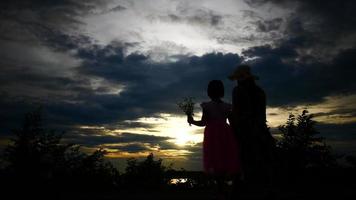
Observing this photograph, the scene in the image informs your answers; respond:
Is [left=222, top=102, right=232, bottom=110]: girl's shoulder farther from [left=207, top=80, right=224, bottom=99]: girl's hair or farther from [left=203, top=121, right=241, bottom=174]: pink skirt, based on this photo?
[left=203, top=121, right=241, bottom=174]: pink skirt

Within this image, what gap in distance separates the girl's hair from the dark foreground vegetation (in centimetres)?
327

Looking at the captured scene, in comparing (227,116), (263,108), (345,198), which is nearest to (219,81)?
(227,116)

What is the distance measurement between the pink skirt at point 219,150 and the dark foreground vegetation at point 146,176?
7.96 ft

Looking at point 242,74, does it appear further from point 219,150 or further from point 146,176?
point 146,176

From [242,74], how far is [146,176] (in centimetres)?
838

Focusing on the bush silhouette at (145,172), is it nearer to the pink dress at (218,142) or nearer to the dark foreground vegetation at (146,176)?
the dark foreground vegetation at (146,176)

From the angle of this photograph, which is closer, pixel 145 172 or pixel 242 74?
pixel 242 74

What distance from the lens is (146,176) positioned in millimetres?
14562

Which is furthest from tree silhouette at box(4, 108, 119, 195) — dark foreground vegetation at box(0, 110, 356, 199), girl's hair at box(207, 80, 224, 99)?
girl's hair at box(207, 80, 224, 99)

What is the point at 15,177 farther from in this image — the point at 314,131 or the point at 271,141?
the point at 314,131

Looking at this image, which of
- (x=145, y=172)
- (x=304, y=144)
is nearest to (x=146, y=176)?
(x=145, y=172)

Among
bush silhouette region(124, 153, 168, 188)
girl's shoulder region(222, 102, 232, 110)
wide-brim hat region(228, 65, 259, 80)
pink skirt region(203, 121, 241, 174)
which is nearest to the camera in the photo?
pink skirt region(203, 121, 241, 174)

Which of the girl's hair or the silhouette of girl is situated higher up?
the girl's hair

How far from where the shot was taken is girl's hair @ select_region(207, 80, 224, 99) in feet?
22.7
